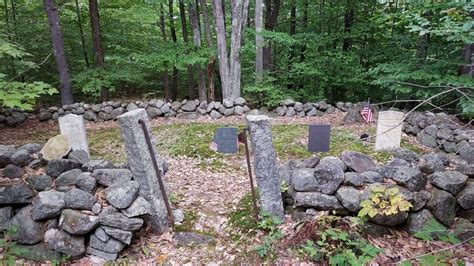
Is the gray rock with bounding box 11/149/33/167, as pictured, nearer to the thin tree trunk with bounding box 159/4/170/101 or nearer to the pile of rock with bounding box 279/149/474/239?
the pile of rock with bounding box 279/149/474/239

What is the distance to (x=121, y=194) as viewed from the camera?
3363mm

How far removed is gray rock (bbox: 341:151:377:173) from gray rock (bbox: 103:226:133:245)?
2818 millimetres

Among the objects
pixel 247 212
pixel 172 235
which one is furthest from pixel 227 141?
pixel 172 235

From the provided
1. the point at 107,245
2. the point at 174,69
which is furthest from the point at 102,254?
the point at 174,69

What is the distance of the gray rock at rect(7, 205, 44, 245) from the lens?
3.20m

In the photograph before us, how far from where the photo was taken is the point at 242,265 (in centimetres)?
321

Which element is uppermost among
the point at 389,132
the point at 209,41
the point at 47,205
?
the point at 209,41

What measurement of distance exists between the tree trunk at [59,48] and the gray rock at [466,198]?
32.8 ft

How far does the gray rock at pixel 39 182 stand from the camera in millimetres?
3477

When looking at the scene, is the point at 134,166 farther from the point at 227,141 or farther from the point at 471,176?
the point at 471,176

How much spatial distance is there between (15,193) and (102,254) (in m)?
1.19

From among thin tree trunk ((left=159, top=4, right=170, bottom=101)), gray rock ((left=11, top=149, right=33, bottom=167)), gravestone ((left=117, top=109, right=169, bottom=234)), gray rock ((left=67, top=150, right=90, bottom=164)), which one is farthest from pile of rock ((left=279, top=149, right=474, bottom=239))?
thin tree trunk ((left=159, top=4, right=170, bottom=101))

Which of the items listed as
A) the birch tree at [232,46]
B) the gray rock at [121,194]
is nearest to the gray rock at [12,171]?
the gray rock at [121,194]

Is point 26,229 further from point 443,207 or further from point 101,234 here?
point 443,207
